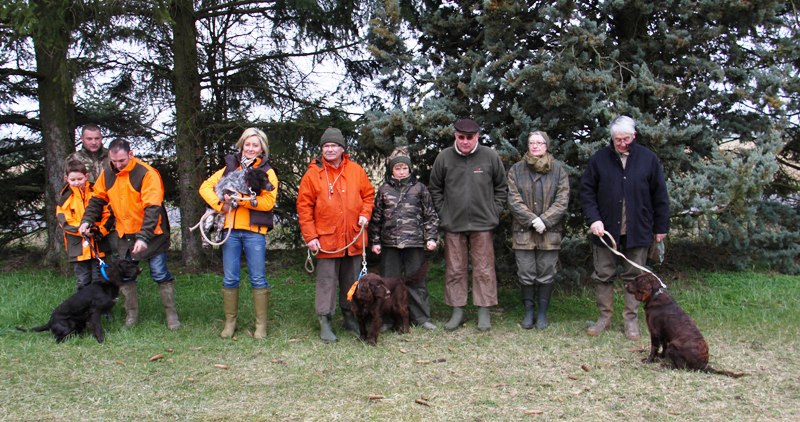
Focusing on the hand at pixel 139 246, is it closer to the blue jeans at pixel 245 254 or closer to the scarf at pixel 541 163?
the blue jeans at pixel 245 254

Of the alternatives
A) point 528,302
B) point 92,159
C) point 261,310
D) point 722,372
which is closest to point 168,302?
point 261,310

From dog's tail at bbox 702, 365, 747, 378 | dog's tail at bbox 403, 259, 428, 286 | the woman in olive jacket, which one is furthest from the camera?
dog's tail at bbox 403, 259, 428, 286

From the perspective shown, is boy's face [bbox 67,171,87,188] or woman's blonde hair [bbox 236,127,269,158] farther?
boy's face [bbox 67,171,87,188]

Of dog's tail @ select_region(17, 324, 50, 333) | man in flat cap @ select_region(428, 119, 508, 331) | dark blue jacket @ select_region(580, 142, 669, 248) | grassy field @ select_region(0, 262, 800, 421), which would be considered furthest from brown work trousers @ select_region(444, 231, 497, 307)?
dog's tail @ select_region(17, 324, 50, 333)

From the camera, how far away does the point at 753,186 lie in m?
5.84

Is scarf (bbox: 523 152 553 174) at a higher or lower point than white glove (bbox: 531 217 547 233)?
higher

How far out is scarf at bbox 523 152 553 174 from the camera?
19.9 ft

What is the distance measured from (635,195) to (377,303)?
2510 mm

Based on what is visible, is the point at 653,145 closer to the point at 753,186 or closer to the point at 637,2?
the point at 753,186

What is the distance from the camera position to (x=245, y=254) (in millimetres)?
5930

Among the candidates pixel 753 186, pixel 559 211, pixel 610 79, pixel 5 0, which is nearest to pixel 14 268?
pixel 5 0

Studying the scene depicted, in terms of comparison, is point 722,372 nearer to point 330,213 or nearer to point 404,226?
point 404,226

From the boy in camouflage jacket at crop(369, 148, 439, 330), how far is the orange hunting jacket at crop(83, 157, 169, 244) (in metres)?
2.06

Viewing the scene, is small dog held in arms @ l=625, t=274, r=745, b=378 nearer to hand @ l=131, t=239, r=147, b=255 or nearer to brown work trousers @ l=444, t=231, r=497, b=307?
brown work trousers @ l=444, t=231, r=497, b=307
